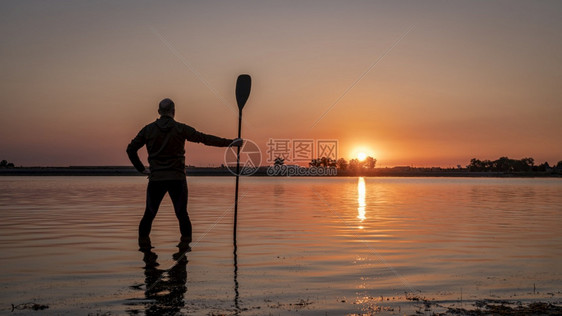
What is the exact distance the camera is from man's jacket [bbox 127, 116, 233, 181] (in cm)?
980

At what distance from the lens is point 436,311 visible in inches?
210

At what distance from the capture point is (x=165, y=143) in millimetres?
9797

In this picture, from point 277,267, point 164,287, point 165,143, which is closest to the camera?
point 164,287

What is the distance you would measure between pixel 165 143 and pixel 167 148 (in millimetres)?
98

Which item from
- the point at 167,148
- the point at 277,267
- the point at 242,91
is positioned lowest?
the point at 277,267

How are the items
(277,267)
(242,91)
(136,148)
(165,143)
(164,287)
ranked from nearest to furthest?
(164,287), (277,267), (165,143), (136,148), (242,91)

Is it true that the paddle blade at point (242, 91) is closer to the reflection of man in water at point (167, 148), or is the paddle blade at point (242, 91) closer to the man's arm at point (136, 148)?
the reflection of man in water at point (167, 148)

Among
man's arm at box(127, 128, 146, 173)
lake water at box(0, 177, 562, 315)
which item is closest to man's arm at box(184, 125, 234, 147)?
man's arm at box(127, 128, 146, 173)

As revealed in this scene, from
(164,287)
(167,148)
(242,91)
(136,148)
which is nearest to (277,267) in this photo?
(164,287)

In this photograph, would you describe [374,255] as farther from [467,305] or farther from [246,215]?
[246,215]

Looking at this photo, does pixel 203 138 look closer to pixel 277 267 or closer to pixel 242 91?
pixel 242 91

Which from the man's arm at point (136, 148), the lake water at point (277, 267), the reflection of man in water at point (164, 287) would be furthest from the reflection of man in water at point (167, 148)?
the reflection of man in water at point (164, 287)

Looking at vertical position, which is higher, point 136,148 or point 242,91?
point 242,91

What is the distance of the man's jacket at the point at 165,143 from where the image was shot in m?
9.80
